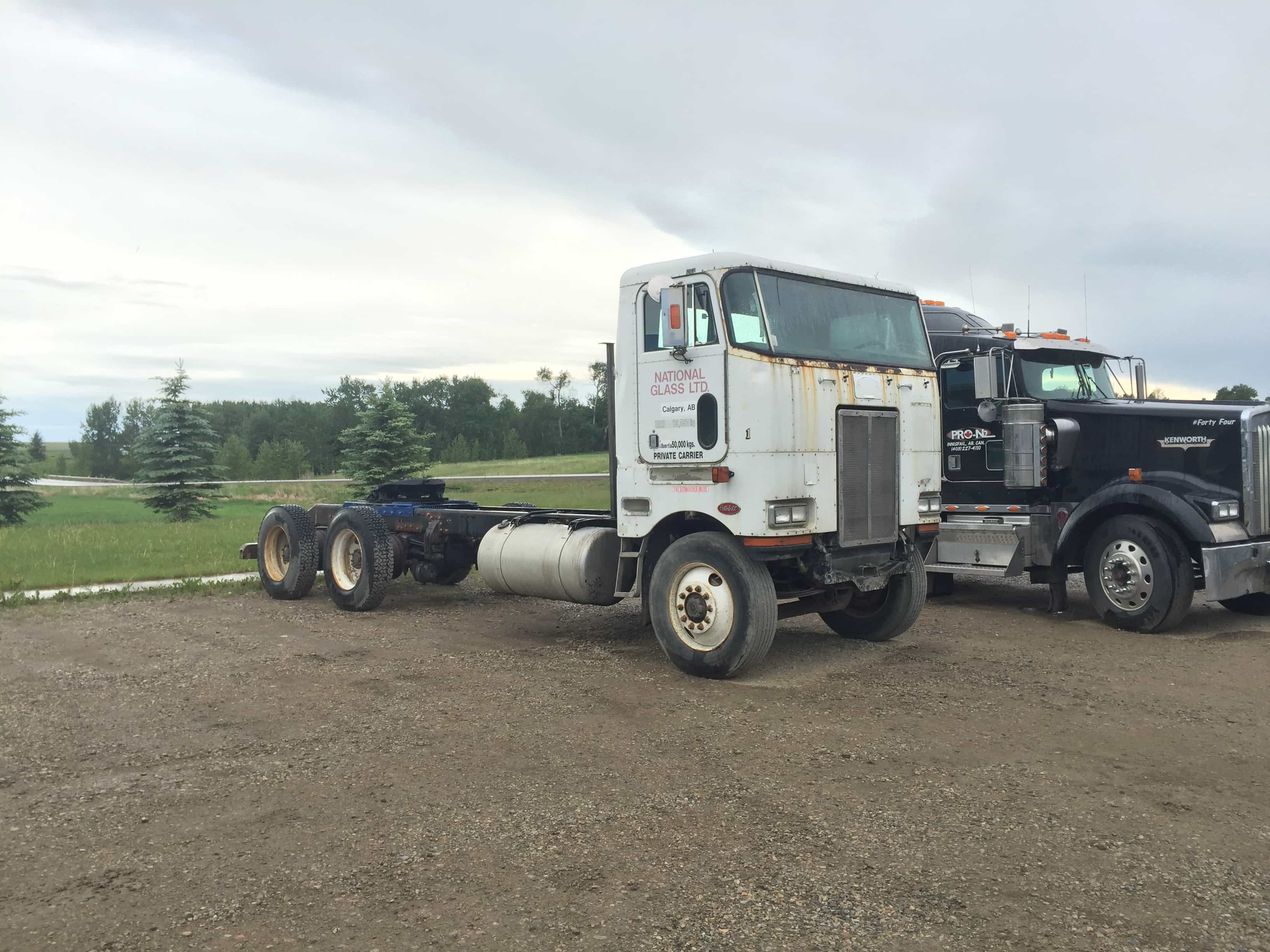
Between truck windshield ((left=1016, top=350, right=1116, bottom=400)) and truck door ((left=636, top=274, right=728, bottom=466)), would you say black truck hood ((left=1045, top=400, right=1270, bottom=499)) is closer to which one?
truck windshield ((left=1016, top=350, right=1116, bottom=400))

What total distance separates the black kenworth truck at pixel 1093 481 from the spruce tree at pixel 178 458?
93.5ft

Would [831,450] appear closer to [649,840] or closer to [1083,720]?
[1083,720]

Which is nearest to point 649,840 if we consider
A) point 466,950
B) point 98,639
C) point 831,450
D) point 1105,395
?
point 466,950

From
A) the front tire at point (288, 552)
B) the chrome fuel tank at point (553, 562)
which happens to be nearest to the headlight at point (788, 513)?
the chrome fuel tank at point (553, 562)

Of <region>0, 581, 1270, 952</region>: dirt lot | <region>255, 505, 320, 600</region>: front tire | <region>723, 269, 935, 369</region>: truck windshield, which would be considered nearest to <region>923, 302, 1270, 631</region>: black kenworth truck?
<region>0, 581, 1270, 952</region>: dirt lot

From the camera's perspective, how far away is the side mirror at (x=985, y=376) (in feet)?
36.7

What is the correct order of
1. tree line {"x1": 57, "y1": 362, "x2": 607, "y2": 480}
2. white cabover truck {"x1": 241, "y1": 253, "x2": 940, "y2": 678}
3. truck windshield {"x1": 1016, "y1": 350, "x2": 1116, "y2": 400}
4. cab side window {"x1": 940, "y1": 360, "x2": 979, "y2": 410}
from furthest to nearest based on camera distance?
tree line {"x1": 57, "y1": 362, "x2": 607, "y2": 480}
cab side window {"x1": 940, "y1": 360, "x2": 979, "y2": 410}
truck windshield {"x1": 1016, "y1": 350, "x2": 1116, "y2": 400}
white cabover truck {"x1": 241, "y1": 253, "x2": 940, "y2": 678}

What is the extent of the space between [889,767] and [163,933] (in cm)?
381

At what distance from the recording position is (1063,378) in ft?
38.6

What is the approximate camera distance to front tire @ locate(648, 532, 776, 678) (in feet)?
25.8

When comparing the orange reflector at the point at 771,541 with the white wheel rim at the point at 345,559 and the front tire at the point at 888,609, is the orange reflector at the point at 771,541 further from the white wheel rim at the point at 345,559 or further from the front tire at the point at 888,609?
the white wheel rim at the point at 345,559

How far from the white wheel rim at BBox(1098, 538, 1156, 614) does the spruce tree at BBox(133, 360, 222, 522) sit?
1211 inches

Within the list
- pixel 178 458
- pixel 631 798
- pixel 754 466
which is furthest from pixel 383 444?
pixel 631 798

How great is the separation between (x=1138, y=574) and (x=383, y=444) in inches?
1015
